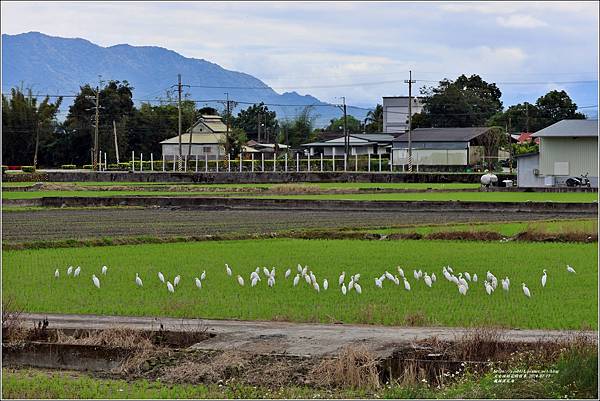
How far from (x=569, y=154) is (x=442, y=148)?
22.3 meters

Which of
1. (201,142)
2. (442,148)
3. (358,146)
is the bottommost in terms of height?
(442,148)

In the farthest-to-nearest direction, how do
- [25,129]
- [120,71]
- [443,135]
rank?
[25,129], [443,135], [120,71]

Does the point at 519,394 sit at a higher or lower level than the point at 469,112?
lower

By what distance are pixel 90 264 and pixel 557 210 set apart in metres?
20.5

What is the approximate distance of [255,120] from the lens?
11712 cm

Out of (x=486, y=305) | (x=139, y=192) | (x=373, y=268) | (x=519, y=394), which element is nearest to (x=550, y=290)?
(x=486, y=305)

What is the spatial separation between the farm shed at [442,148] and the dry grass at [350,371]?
63.3 m

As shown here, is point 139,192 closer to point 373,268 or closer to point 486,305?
point 373,268

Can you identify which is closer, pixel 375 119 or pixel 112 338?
pixel 112 338

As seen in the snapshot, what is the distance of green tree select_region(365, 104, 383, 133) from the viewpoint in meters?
112

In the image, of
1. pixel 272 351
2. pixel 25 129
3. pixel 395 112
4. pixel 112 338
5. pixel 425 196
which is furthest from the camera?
pixel 395 112

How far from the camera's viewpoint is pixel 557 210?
3525cm

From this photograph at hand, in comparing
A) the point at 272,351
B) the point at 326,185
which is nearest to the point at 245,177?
the point at 326,185

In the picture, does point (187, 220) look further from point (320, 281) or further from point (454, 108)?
point (454, 108)
